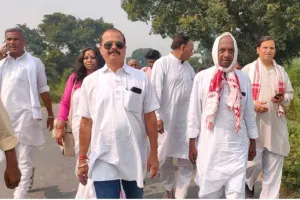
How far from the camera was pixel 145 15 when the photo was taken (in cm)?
1931

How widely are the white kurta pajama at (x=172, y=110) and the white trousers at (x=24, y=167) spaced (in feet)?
5.38

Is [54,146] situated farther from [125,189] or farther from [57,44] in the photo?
[57,44]

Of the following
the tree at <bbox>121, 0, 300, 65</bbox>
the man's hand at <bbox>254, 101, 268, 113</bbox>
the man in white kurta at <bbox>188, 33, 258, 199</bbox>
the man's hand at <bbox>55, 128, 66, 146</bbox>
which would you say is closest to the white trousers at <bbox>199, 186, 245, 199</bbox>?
the man in white kurta at <bbox>188, 33, 258, 199</bbox>

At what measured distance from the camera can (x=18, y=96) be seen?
5.27 meters

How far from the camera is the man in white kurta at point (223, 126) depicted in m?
3.79

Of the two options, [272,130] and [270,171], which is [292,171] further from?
[272,130]

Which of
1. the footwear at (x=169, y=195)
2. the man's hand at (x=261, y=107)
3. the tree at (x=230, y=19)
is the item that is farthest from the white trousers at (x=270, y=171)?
the tree at (x=230, y=19)

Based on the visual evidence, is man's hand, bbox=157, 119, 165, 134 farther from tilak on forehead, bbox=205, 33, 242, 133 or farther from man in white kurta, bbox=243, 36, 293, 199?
tilak on forehead, bbox=205, 33, 242, 133

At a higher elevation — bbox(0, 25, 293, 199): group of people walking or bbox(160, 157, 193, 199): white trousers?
bbox(0, 25, 293, 199): group of people walking

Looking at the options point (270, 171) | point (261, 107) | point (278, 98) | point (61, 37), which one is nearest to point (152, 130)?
point (261, 107)

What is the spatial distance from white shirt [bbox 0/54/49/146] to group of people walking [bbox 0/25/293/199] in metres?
0.01

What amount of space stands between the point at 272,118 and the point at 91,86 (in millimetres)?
2418

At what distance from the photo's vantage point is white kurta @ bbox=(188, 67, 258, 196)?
3791 mm

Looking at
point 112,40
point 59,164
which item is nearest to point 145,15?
point 59,164
